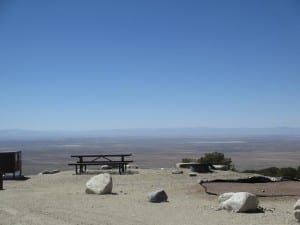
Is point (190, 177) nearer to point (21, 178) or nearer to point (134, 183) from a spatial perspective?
point (134, 183)

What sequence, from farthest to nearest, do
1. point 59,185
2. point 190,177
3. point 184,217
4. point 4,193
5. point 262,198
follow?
1. point 190,177
2. point 59,185
3. point 4,193
4. point 262,198
5. point 184,217

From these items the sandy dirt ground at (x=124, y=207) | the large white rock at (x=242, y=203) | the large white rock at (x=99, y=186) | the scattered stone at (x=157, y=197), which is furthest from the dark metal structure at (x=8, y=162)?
the large white rock at (x=242, y=203)

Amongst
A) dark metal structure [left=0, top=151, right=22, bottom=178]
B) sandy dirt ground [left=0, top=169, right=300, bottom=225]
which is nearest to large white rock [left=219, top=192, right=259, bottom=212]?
sandy dirt ground [left=0, top=169, right=300, bottom=225]

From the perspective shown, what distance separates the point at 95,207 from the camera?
1345 centimetres

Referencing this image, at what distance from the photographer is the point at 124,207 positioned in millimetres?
13477

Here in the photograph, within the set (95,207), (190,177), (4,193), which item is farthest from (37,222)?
(190,177)

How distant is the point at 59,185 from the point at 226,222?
10245 millimetres

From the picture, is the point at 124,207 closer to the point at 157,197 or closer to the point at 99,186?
the point at 157,197

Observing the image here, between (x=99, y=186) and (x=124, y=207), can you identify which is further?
(x=99, y=186)

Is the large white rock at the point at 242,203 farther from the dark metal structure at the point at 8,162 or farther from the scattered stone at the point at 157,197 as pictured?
the dark metal structure at the point at 8,162

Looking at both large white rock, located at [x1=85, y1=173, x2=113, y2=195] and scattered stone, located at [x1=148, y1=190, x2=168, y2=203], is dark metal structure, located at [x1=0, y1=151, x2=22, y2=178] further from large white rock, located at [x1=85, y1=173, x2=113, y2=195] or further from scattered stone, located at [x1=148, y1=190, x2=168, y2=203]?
scattered stone, located at [x1=148, y1=190, x2=168, y2=203]

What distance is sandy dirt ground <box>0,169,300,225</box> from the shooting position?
11.4 meters

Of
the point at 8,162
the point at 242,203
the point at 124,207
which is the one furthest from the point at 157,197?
the point at 8,162

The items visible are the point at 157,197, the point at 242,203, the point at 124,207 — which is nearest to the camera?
the point at 242,203
